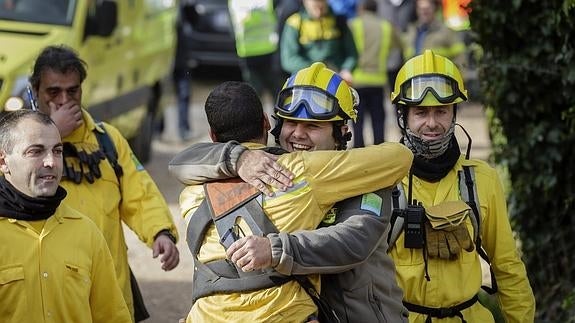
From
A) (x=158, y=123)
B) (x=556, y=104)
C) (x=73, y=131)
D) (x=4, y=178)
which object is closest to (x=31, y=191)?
(x=4, y=178)

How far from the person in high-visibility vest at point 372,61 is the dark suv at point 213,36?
8057mm

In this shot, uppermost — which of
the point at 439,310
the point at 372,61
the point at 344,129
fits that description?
the point at 372,61

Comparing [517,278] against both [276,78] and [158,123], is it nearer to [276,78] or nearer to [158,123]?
[276,78]

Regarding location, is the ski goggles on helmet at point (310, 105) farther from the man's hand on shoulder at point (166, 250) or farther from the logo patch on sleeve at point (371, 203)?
the man's hand on shoulder at point (166, 250)

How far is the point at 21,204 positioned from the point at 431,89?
72.2 inches

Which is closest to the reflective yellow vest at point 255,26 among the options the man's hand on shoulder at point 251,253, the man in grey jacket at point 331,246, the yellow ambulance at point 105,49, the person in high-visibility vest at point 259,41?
the person in high-visibility vest at point 259,41

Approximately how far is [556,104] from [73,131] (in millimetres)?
2904

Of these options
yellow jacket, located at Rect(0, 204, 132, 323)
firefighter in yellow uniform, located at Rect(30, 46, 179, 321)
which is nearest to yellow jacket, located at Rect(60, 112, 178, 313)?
firefighter in yellow uniform, located at Rect(30, 46, 179, 321)

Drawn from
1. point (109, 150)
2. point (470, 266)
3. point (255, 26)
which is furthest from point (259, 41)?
point (470, 266)

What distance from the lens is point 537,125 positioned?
735cm

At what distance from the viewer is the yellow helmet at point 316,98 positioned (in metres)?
4.59

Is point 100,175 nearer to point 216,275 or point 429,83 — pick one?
point 429,83

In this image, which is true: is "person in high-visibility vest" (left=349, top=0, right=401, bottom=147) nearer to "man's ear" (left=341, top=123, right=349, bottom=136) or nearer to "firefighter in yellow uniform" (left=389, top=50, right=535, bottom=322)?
"firefighter in yellow uniform" (left=389, top=50, right=535, bottom=322)

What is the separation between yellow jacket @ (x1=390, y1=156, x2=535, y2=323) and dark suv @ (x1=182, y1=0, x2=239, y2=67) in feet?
54.9
